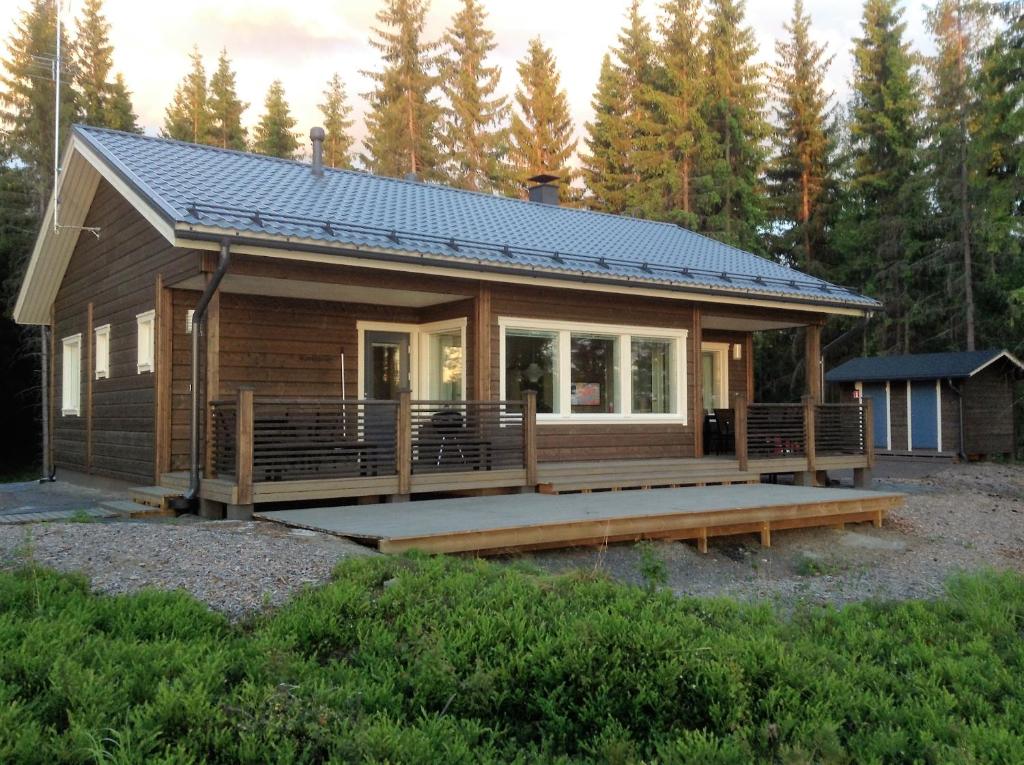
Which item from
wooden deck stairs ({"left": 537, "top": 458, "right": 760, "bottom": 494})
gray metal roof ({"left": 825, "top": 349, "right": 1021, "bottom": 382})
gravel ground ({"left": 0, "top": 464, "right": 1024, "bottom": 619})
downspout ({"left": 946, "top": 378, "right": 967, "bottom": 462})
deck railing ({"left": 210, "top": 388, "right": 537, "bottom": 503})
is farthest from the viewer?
downspout ({"left": 946, "top": 378, "right": 967, "bottom": 462})

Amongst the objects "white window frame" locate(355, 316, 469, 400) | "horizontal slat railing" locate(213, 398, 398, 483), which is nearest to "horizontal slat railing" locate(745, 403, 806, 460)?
"white window frame" locate(355, 316, 469, 400)

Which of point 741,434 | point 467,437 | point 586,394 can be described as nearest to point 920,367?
point 741,434

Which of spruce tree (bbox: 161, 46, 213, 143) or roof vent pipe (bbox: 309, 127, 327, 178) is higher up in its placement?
spruce tree (bbox: 161, 46, 213, 143)

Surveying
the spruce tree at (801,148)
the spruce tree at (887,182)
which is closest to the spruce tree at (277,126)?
the spruce tree at (801,148)

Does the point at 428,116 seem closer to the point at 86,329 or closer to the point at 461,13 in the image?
the point at 461,13

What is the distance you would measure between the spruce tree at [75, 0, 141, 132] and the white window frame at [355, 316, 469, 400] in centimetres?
2309

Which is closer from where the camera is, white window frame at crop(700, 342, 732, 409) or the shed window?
the shed window

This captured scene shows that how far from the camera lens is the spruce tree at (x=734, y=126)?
29.6 metres

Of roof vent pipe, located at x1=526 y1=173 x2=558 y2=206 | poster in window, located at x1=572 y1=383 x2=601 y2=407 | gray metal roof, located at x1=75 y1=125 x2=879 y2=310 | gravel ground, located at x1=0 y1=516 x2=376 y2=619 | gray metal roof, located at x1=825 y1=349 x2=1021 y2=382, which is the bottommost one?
gravel ground, located at x1=0 y1=516 x2=376 y2=619

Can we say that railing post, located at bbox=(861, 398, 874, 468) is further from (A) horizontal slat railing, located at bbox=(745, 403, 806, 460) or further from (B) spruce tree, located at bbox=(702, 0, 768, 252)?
(B) spruce tree, located at bbox=(702, 0, 768, 252)

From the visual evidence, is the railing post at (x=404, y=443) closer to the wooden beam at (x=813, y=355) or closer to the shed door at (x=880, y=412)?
the wooden beam at (x=813, y=355)

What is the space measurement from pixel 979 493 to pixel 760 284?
580cm

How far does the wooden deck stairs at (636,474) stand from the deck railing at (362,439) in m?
0.48

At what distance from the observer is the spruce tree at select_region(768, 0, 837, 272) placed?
31.8 metres
